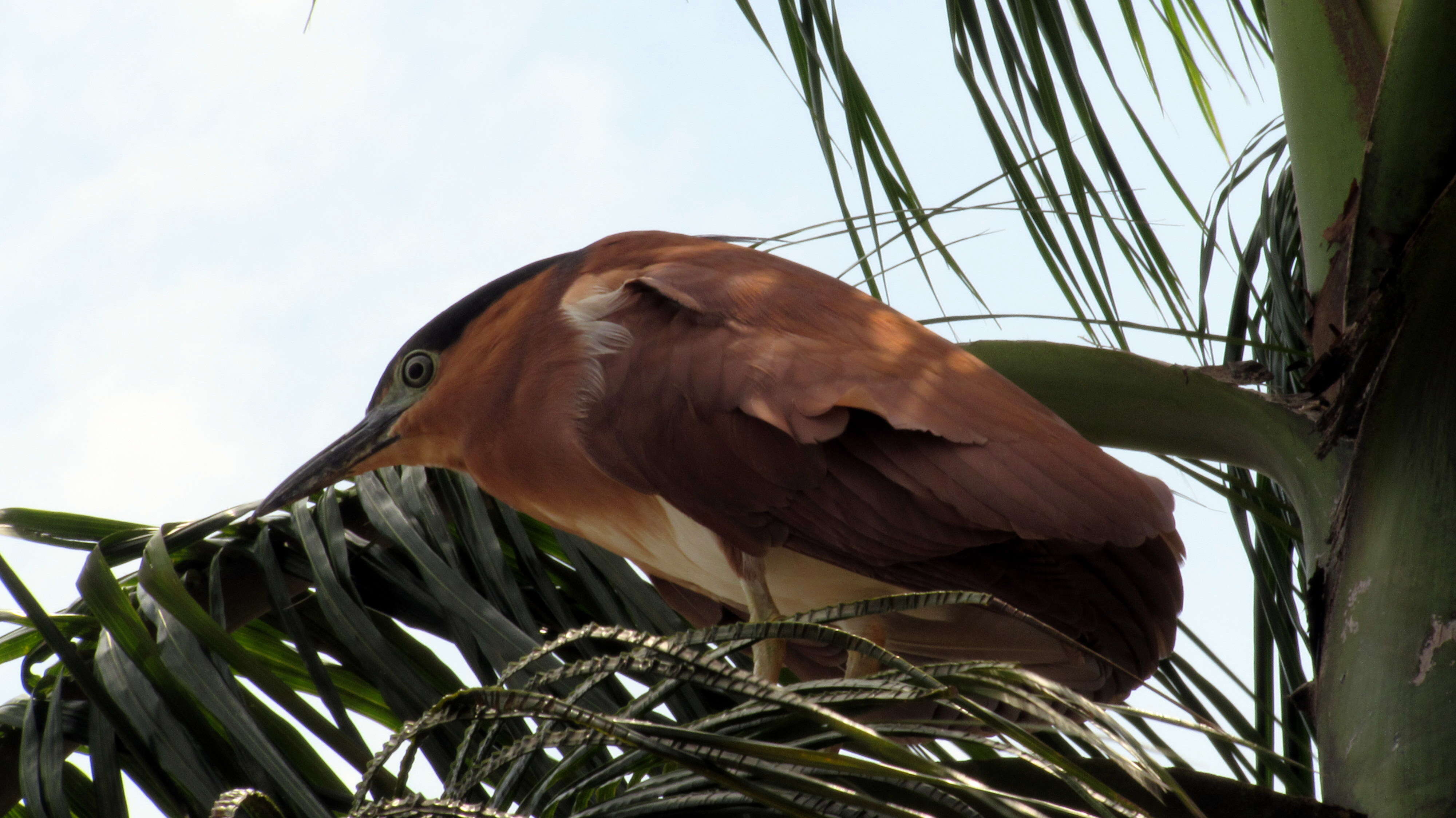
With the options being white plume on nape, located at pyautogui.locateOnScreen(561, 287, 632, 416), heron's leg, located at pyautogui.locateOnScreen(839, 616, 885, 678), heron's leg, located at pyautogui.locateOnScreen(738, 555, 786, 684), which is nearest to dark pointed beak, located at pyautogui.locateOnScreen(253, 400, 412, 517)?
white plume on nape, located at pyautogui.locateOnScreen(561, 287, 632, 416)

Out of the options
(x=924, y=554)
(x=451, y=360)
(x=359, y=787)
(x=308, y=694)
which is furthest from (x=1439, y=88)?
(x=308, y=694)

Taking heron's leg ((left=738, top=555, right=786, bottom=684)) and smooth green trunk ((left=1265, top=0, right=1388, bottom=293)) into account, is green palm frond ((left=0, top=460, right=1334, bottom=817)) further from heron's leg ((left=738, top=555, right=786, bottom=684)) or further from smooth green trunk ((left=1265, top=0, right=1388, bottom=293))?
smooth green trunk ((left=1265, top=0, right=1388, bottom=293))

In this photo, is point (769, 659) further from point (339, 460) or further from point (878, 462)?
point (339, 460)

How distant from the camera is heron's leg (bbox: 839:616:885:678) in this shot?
1.51 m

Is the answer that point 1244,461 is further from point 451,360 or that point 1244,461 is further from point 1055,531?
point 451,360

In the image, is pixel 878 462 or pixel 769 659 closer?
pixel 878 462

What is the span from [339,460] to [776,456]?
574 millimetres

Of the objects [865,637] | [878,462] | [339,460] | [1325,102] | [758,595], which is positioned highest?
[1325,102]

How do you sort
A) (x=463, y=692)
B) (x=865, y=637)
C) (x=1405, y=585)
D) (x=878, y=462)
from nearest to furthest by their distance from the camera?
(x=463, y=692)
(x=1405, y=585)
(x=878, y=462)
(x=865, y=637)

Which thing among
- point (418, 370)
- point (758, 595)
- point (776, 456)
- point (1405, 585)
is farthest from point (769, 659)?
point (1405, 585)

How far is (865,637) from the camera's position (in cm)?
152

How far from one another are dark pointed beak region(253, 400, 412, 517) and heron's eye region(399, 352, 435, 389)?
0.11ft

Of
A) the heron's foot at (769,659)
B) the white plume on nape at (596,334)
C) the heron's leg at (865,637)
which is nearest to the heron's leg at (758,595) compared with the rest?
the heron's foot at (769,659)

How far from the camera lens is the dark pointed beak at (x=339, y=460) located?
59.9 inches
